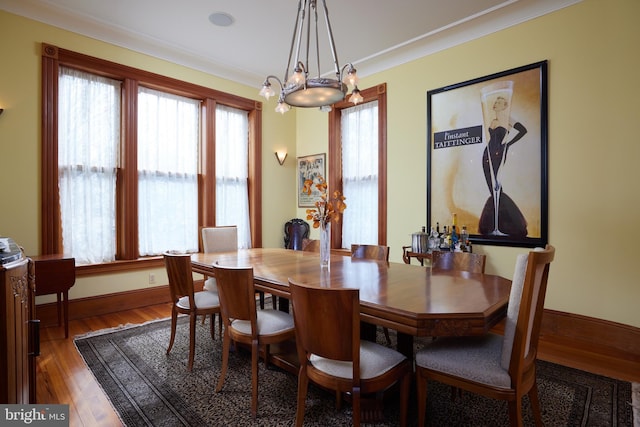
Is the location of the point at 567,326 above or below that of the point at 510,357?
below

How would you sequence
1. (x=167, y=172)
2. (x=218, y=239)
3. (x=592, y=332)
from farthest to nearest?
(x=167, y=172) < (x=218, y=239) < (x=592, y=332)

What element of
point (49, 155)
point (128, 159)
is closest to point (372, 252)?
point (128, 159)

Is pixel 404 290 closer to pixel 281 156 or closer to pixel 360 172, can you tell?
pixel 360 172

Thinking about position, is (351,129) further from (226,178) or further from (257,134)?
(226,178)

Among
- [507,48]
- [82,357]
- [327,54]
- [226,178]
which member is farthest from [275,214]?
[507,48]

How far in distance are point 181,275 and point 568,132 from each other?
363cm

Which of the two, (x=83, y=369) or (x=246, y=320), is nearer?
(x=246, y=320)

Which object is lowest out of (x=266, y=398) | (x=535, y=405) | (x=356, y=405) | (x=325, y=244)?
(x=266, y=398)

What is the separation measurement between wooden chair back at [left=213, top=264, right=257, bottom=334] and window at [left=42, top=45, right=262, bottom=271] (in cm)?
258

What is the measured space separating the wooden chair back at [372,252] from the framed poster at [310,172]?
223 cm

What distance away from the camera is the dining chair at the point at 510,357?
1.40 meters

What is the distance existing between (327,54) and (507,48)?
212 centimetres

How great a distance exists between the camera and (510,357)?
145 centimetres

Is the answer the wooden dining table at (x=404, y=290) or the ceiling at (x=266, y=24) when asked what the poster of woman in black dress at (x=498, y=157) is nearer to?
the ceiling at (x=266, y=24)
